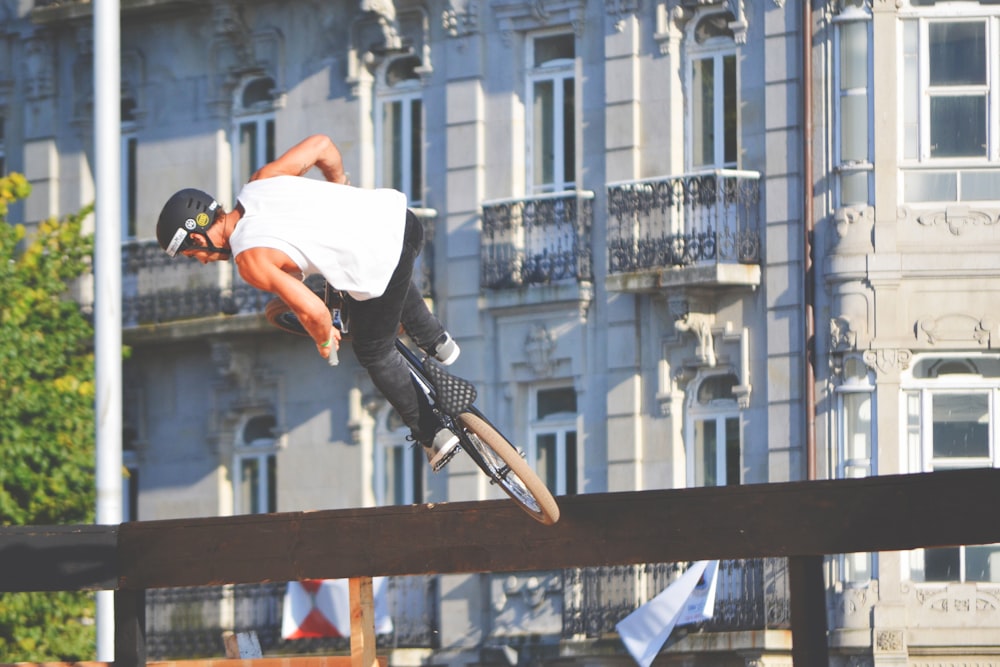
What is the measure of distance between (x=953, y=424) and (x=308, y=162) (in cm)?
1685

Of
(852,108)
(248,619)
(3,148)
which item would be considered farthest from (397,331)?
(3,148)

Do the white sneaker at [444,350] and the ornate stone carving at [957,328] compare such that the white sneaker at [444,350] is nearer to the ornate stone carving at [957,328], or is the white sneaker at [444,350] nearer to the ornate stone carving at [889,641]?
the ornate stone carving at [889,641]

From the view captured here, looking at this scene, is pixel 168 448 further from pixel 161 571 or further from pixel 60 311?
pixel 161 571

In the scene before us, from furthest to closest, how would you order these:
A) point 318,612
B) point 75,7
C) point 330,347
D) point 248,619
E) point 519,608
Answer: point 75,7, point 248,619, point 318,612, point 519,608, point 330,347

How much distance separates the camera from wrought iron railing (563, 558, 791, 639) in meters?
28.1

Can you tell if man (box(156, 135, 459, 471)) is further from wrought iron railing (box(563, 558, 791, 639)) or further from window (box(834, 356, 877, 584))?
window (box(834, 356, 877, 584))

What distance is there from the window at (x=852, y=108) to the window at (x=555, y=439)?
4.60 m

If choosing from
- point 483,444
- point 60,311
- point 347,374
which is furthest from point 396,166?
point 483,444

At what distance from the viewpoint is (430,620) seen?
30828 mm

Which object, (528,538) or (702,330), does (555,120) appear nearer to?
(702,330)

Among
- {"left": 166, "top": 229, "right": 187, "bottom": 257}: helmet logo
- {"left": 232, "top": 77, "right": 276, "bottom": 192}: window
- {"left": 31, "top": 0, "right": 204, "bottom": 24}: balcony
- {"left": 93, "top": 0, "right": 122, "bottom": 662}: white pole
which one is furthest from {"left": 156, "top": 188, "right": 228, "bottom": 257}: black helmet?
{"left": 31, "top": 0, "right": 204, "bottom": 24}: balcony

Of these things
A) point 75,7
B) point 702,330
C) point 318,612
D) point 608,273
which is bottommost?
point 318,612

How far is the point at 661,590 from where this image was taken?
2894 cm

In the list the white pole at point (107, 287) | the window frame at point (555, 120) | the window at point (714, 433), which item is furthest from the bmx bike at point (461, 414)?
the window frame at point (555, 120)
